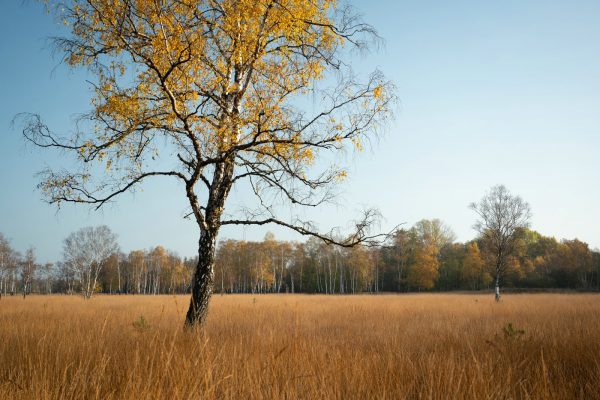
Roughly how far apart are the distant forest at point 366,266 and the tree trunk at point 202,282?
36367 mm

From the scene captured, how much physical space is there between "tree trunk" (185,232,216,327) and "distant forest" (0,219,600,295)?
36367 mm

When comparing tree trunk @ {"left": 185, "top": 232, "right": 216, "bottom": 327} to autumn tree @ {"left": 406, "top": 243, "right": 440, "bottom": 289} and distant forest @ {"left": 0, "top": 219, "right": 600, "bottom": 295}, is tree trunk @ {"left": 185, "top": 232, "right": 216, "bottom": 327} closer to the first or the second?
distant forest @ {"left": 0, "top": 219, "right": 600, "bottom": 295}

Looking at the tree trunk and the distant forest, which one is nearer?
the tree trunk

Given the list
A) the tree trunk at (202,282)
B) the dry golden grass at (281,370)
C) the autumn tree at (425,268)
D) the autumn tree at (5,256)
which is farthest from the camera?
the autumn tree at (425,268)

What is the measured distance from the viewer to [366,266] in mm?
52875

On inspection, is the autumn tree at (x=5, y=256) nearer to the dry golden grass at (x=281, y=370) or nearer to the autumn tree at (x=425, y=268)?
the dry golden grass at (x=281, y=370)

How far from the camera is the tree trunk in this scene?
5.90 metres

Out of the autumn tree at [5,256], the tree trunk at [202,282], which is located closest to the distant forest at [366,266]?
the autumn tree at [5,256]

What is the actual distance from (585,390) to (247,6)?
6456 millimetres

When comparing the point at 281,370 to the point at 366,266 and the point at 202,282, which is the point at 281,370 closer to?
the point at 202,282

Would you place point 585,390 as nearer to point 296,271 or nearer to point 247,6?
point 247,6

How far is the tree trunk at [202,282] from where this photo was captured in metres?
5.90

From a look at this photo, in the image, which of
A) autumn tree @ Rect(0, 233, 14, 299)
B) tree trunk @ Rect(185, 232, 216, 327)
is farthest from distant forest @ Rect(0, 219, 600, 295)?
tree trunk @ Rect(185, 232, 216, 327)

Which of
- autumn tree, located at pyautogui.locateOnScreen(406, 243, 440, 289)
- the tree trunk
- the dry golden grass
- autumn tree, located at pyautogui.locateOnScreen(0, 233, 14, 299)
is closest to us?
the dry golden grass
